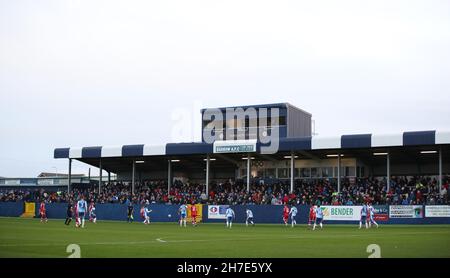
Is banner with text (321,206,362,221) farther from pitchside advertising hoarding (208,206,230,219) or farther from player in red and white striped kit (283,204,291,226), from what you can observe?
pitchside advertising hoarding (208,206,230,219)

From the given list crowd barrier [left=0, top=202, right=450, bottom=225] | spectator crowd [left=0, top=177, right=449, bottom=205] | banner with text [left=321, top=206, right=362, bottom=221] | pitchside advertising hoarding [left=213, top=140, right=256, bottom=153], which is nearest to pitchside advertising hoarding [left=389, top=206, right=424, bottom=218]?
crowd barrier [left=0, top=202, right=450, bottom=225]

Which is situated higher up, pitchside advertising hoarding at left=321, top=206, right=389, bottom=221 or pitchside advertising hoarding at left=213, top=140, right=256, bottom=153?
pitchside advertising hoarding at left=213, top=140, right=256, bottom=153

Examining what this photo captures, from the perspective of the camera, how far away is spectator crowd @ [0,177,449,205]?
51.8 meters

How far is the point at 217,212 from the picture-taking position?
57.8 meters

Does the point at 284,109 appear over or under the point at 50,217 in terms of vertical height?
over

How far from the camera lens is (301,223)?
5350 centimetres

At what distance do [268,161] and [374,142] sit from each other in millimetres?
15920

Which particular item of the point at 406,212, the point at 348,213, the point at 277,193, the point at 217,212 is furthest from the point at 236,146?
the point at 406,212

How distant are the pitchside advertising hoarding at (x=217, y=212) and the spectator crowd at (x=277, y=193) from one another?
4.25 feet

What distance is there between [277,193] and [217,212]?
250 inches
